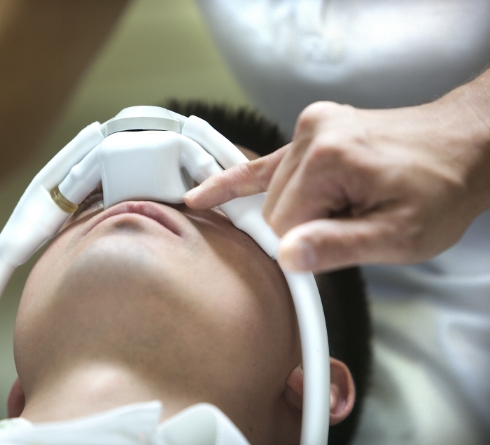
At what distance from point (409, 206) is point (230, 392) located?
30cm

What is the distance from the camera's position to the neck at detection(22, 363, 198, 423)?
0.56 meters

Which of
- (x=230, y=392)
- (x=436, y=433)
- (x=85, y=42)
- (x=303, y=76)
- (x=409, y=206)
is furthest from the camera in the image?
(x=85, y=42)

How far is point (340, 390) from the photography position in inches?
30.2

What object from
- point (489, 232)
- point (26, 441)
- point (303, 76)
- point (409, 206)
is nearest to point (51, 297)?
point (26, 441)

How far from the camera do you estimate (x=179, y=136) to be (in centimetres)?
69

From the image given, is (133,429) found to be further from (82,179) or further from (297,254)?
(82,179)

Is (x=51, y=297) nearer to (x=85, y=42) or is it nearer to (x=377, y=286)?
(x=377, y=286)

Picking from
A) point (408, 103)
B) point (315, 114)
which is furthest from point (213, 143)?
point (408, 103)

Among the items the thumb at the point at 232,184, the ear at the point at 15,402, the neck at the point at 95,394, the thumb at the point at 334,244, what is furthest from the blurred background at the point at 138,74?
the thumb at the point at 334,244

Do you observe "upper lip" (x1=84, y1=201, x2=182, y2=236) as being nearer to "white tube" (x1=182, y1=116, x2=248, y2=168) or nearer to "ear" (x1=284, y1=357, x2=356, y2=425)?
"white tube" (x1=182, y1=116, x2=248, y2=168)

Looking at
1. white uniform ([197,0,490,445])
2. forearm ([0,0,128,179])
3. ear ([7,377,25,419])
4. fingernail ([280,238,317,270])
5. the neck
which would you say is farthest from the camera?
forearm ([0,0,128,179])

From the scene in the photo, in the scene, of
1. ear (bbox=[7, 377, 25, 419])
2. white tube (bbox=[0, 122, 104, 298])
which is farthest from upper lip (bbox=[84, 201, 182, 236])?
ear (bbox=[7, 377, 25, 419])

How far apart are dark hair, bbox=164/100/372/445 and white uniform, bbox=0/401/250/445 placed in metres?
0.39

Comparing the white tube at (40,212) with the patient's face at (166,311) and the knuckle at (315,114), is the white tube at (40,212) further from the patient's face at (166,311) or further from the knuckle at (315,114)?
the knuckle at (315,114)
